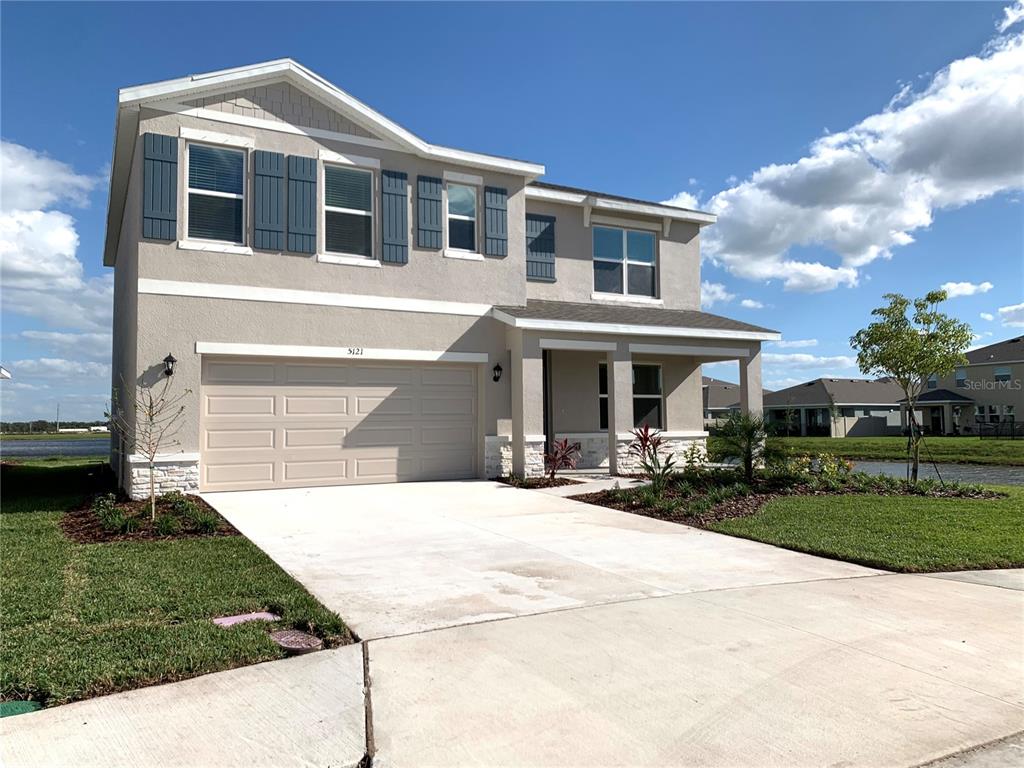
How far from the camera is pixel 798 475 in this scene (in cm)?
1231

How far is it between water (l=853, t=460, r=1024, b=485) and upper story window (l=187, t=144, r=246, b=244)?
51.2 ft

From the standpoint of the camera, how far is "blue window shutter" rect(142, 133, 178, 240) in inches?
457

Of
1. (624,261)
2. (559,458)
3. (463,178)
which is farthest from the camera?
(624,261)

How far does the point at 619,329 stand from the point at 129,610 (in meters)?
11.2

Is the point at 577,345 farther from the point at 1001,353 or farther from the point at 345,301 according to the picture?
the point at 1001,353

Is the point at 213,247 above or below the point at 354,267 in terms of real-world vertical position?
above

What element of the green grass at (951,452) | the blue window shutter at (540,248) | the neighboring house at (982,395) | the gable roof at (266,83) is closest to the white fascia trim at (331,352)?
the blue window shutter at (540,248)

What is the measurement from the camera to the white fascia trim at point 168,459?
37.0 feet

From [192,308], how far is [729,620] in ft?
33.7

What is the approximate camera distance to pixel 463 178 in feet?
47.9

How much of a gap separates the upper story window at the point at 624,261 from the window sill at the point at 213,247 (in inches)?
330

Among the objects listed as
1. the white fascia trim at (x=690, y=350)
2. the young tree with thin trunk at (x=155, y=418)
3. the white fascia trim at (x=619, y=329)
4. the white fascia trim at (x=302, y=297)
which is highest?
the white fascia trim at (x=302, y=297)

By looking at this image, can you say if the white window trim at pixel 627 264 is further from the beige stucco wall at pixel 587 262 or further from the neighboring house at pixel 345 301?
A: the neighboring house at pixel 345 301

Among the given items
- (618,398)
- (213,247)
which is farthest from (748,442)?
(213,247)
